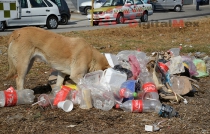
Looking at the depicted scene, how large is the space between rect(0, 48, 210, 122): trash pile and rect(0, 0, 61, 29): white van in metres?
13.9

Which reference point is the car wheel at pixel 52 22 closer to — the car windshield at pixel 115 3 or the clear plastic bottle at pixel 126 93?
the car windshield at pixel 115 3

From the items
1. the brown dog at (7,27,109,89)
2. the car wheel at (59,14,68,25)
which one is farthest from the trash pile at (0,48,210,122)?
the car wheel at (59,14,68,25)

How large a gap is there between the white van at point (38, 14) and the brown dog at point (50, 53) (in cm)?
1378

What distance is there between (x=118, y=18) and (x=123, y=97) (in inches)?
681

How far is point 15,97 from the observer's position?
6078 millimetres

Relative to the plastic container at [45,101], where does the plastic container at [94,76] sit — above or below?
above

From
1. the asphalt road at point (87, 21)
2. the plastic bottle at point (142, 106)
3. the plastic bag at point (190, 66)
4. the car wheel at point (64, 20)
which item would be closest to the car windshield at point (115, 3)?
the asphalt road at point (87, 21)

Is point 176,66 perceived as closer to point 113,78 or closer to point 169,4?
point 113,78

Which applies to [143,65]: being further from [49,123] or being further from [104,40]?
[104,40]

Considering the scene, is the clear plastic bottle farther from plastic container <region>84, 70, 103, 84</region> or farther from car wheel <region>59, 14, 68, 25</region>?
car wheel <region>59, 14, 68, 25</region>

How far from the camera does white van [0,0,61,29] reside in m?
20.4

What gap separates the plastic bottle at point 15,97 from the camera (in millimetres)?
5977

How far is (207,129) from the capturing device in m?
5.15

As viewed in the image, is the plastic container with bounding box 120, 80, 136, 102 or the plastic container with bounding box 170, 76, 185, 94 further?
the plastic container with bounding box 170, 76, 185, 94
